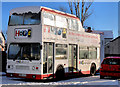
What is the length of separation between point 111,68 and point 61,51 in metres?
3.66

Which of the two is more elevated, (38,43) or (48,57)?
(38,43)

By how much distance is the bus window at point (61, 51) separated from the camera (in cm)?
1687

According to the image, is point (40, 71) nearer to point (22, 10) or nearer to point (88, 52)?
point (22, 10)

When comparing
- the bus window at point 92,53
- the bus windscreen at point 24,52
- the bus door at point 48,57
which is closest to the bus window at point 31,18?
the bus windscreen at point 24,52

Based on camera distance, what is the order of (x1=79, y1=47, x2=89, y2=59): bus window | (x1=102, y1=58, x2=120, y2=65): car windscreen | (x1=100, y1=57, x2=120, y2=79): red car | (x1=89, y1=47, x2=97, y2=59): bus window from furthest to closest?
(x1=89, y1=47, x2=97, y2=59): bus window, (x1=79, y1=47, x2=89, y2=59): bus window, (x1=102, y1=58, x2=120, y2=65): car windscreen, (x1=100, y1=57, x2=120, y2=79): red car

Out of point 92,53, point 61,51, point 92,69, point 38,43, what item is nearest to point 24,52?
point 38,43

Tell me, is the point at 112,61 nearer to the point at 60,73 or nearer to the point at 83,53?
the point at 83,53

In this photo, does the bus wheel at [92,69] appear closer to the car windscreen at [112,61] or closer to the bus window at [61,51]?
the car windscreen at [112,61]

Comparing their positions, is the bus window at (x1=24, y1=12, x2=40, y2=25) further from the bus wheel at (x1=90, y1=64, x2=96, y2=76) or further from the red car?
the bus wheel at (x1=90, y1=64, x2=96, y2=76)

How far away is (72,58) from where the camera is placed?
1870 centimetres

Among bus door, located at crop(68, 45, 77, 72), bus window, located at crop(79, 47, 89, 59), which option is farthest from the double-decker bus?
bus window, located at crop(79, 47, 89, 59)

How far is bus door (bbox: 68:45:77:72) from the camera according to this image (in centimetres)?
1838

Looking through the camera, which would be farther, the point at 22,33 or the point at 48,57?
the point at 48,57

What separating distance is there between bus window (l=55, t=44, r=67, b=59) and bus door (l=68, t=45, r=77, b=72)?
74cm
